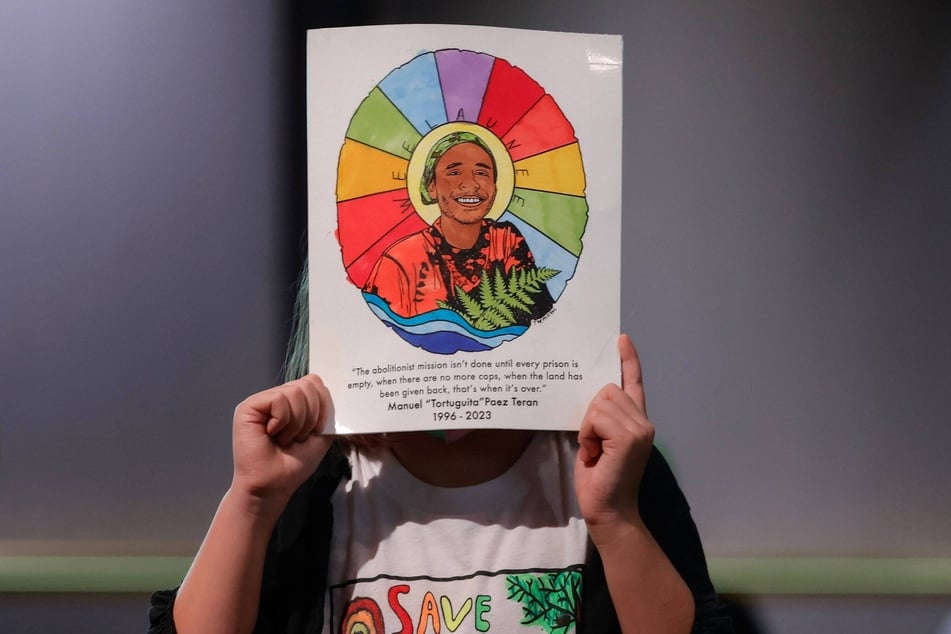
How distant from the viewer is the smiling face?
1.90 ft

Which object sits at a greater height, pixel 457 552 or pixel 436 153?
pixel 436 153

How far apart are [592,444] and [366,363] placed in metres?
0.17

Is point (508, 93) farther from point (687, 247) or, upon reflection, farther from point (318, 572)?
point (687, 247)

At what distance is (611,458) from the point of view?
546 millimetres

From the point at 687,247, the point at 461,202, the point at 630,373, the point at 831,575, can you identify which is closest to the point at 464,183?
the point at 461,202

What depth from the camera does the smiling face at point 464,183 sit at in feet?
1.90

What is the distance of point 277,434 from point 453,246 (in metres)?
0.19

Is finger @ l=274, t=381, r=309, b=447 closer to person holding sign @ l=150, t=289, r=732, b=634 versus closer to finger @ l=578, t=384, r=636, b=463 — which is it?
person holding sign @ l=150, t=289, r=732, b=634

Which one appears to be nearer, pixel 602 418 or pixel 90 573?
pixel 602 418

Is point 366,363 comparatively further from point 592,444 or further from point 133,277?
point 133,277

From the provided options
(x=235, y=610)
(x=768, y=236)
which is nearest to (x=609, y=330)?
(x=235, y=610)

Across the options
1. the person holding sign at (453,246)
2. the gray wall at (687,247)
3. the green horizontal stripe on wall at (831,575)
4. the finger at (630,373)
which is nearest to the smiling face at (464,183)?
the person holding sign at (453,246)

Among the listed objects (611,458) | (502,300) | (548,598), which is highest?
(502,300)

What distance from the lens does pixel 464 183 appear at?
581 mm
